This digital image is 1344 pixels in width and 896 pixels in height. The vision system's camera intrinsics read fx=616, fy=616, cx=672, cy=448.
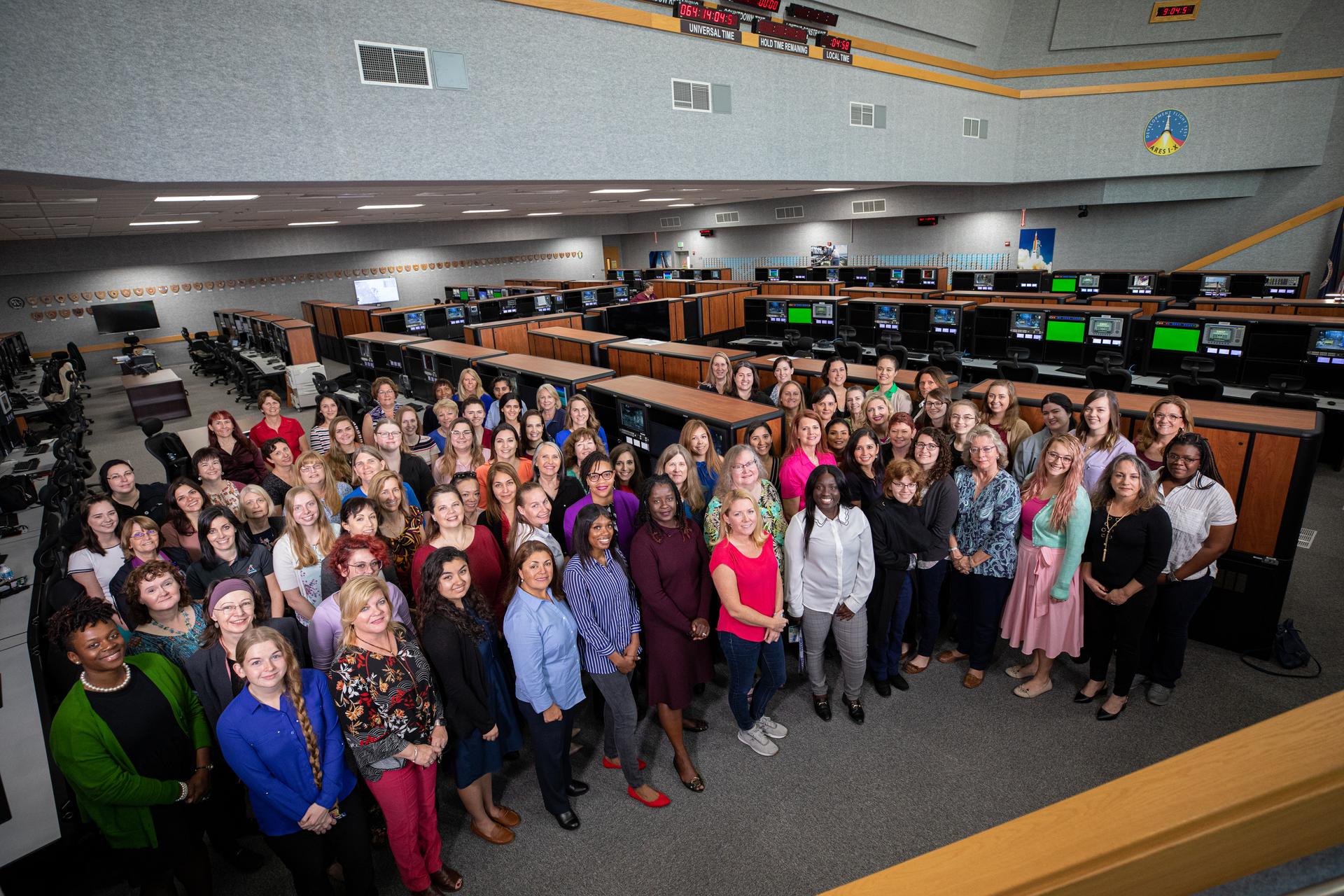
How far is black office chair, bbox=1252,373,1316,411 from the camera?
5473mm

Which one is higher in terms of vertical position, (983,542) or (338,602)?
(338,602)

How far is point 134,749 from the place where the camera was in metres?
2.32

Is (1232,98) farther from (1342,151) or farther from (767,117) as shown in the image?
(767,117)

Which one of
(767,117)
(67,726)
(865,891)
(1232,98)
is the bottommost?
(67,726)

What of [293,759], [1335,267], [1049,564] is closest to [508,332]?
[293,759]

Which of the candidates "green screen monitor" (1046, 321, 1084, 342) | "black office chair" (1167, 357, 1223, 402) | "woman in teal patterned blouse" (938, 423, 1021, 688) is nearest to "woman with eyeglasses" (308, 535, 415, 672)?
"woman in teal patterned blouse" (938, 423, 1021, 688)

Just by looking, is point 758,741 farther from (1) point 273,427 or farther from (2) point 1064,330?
(2) point 1064,330

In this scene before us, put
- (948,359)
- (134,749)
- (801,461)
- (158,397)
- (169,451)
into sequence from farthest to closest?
(158,397) < (948,359) < (169,451) < (801,461) < (134,749)

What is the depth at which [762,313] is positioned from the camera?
38.3 ft

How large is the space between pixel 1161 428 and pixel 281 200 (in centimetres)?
949

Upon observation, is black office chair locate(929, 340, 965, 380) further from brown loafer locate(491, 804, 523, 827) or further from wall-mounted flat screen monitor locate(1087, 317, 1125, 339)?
brown loafer locate(491, 804, 523, 827)

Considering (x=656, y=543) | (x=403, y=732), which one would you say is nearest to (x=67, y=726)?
(x=403, y=732)

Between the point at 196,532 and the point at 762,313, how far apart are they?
9.68 meters

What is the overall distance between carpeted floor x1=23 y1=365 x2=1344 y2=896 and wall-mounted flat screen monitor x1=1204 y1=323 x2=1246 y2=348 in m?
4.31
